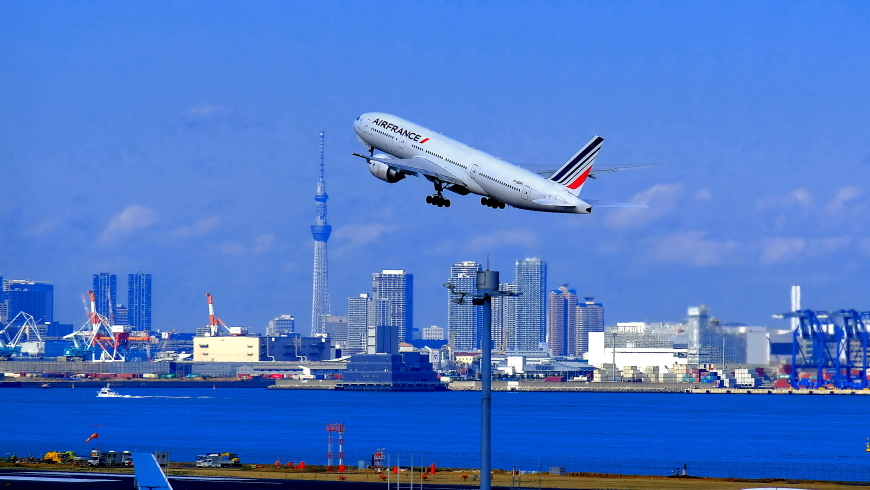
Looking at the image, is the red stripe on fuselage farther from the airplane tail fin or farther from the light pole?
the light pole

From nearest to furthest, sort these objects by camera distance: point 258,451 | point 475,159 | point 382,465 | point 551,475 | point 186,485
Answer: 1. point 475,159
2. point 186,485
3. point 551,475
4. point 382,465
5. point 258,451

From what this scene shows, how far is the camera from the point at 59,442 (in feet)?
583

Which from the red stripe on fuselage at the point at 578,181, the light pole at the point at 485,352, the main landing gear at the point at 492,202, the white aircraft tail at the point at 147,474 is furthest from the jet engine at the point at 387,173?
the white aircraft tail at the point at 147,474

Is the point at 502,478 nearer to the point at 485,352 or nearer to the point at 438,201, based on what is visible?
the point at 438,201

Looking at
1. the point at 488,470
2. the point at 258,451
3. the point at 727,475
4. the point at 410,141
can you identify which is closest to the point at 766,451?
the point at 727,475

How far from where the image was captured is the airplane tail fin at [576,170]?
3167 inches

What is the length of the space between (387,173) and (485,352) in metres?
32.0

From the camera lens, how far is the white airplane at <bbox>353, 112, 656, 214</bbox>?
7916 cm

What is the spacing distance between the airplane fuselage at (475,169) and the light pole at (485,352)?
2181 cm

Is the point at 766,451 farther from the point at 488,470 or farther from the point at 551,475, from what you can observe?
the point at 488,470

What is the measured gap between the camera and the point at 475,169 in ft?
270

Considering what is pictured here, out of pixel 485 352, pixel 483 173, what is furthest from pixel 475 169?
pixel 485 352

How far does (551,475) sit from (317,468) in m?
18.6

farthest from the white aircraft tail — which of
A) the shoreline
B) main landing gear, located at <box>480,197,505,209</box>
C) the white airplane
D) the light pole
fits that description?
the shoreline
